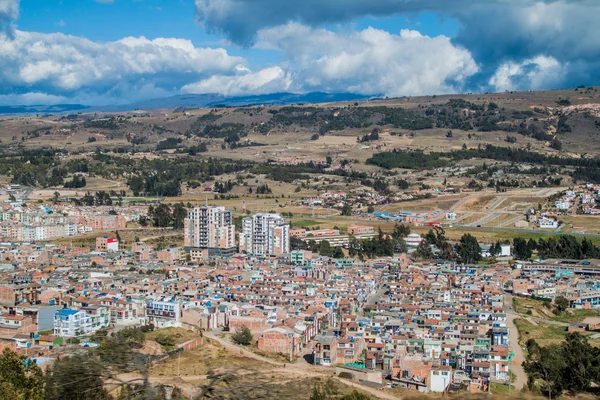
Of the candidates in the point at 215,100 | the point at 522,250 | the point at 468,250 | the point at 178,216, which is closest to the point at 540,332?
the point at 468,250

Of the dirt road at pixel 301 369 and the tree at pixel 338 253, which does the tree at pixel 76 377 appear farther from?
the tree at pixel 338 253

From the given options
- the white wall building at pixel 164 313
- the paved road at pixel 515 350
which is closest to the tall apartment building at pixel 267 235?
the paved road at pixel 515 350

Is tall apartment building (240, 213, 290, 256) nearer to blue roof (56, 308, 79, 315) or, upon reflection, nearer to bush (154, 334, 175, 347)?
blue roof (56, 308, 79, 315)

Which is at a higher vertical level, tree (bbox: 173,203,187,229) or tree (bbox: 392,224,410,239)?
tree (bbox: 173,203,187,229)

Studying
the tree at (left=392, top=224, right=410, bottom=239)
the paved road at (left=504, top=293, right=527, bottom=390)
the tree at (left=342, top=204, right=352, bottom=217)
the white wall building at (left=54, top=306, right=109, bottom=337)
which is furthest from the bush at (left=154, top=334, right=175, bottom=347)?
the tree at (left=342, top=204, right=352, bottom=217)

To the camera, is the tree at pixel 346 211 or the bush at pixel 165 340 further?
the tree at pixel 346 211

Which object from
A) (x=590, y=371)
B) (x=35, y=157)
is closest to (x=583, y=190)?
(x=590, y=371)
